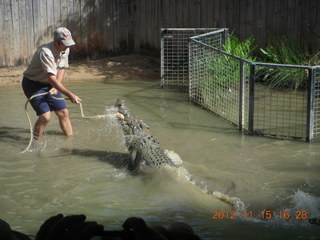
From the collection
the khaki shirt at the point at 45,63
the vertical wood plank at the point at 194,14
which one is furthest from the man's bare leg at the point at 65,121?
the vertical wood plank at the point at 194,14

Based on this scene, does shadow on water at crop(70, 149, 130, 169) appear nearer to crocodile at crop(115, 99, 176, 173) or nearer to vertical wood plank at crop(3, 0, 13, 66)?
crocodile at crop(115, 99, 176, 173)

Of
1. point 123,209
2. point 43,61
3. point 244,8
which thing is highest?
point 244,8

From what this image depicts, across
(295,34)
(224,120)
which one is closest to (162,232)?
(224,120)

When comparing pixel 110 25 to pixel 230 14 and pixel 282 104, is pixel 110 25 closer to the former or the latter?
pixel 230 14

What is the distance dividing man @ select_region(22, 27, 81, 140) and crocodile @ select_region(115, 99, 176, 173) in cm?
90

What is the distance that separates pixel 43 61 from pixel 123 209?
2.87 m

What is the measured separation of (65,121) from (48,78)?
3.22 feet

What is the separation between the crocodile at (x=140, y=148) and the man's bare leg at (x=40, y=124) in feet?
3.71

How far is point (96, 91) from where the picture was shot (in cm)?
1138

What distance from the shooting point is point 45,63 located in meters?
7.11

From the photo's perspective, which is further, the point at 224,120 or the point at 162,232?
the point at 224,120

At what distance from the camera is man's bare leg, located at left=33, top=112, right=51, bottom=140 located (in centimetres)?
756

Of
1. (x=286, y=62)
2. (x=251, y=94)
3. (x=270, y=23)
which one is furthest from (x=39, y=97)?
(x=270, y=23)

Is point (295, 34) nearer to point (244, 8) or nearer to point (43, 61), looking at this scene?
point (244, 8)
